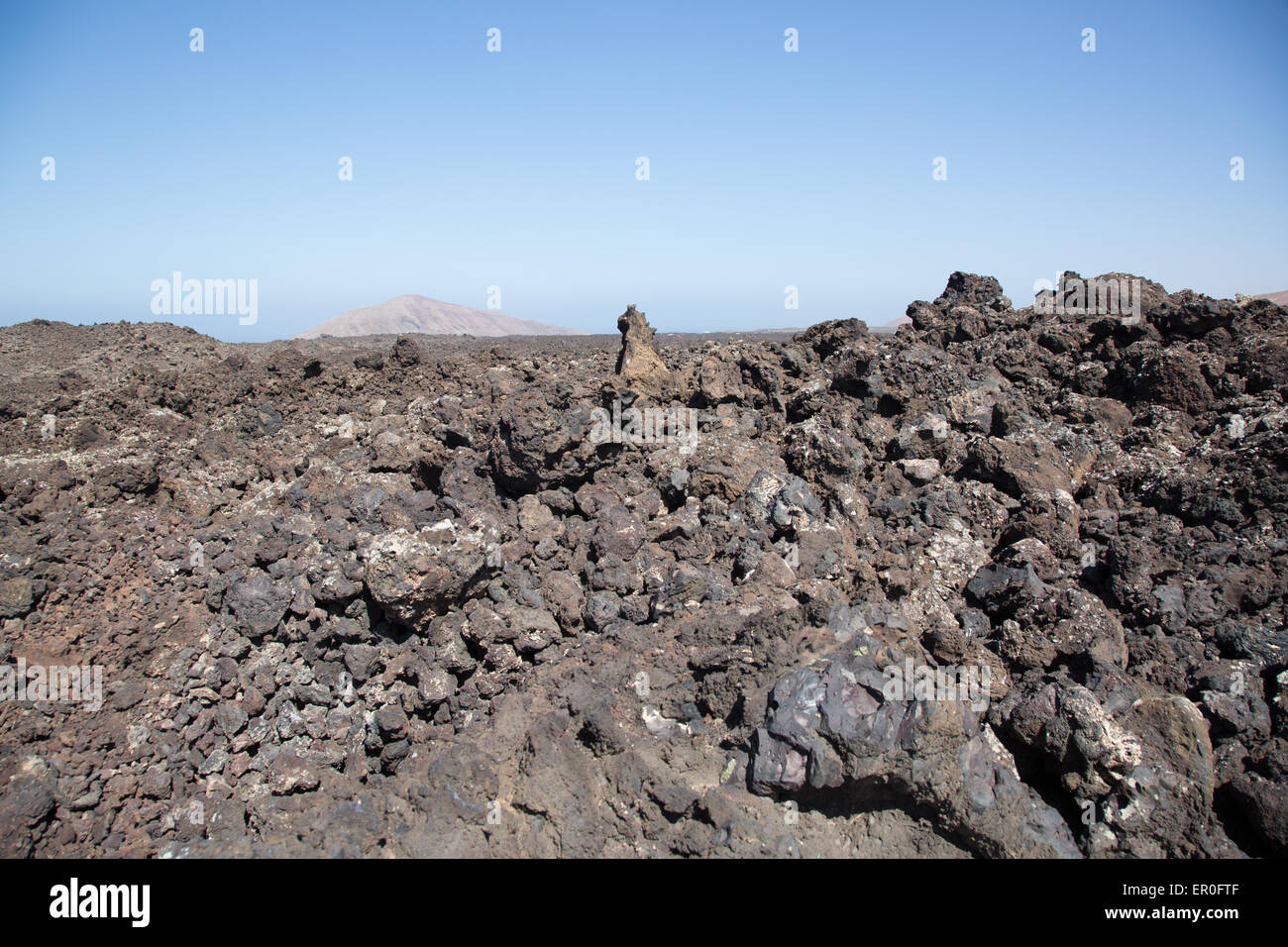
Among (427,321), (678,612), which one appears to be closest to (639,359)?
(678,612)

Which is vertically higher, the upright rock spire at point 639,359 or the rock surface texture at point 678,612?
the upright rock spire at point 639,359

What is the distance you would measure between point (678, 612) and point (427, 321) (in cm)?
2928

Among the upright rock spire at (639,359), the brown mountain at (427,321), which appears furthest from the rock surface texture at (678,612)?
the brown mountain at (427,321)

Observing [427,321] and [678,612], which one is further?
[427,321]

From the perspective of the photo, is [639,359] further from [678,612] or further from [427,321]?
[427,321]

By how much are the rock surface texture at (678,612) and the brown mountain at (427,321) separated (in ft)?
67.8

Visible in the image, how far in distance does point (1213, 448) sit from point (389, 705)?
794 centimetres

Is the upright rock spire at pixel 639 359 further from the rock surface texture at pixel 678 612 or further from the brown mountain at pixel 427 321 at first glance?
the brown mountain at pixel 427 321

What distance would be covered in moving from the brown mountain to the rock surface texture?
67.8ft

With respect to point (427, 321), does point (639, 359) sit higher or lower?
lower

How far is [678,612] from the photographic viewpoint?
5.06 meters

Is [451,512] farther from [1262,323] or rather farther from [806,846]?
[1262,323]

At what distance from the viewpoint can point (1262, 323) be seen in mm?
7961

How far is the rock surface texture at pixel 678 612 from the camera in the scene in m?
3.81
